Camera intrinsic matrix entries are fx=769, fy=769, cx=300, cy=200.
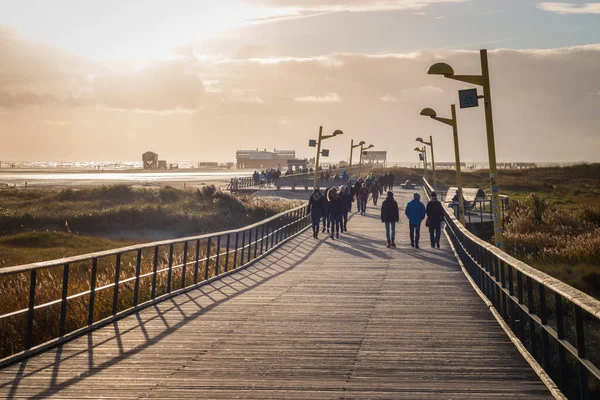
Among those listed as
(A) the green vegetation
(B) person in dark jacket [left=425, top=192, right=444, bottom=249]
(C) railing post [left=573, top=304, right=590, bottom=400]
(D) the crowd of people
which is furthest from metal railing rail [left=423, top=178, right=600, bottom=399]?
(A) the green vegetation

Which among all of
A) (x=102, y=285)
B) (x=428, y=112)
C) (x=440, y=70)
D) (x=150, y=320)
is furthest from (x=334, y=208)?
(x=150, y=320)

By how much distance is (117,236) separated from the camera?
41500 mm

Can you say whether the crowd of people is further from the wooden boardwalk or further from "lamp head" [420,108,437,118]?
the wooden boardwalk

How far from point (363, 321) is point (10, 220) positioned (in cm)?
3566

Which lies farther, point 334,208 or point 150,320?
point 334,208

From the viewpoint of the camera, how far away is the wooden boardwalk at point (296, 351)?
7.26 m

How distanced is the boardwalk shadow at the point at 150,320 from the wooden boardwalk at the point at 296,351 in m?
0.02

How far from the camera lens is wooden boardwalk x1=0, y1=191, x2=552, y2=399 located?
286 inches

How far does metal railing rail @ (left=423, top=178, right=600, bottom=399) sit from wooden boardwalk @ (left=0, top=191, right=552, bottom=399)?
0.95 feet

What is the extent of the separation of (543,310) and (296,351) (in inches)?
112

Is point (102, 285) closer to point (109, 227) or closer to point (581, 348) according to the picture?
point (581, 348)

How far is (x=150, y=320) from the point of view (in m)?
11.3

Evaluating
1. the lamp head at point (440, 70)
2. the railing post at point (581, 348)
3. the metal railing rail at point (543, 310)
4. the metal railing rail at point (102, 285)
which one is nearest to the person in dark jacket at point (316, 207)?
the metal railing rail at point (102, 285)

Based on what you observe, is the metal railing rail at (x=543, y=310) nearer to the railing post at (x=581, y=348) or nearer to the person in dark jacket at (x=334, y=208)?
the railing post at (x=581, y=348)
